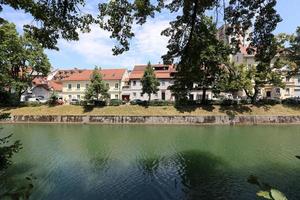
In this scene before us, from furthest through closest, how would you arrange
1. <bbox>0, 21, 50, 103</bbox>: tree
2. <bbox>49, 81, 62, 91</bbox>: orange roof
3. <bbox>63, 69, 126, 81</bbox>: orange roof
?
<bbox>49, 81, 62, 91</bbox>: orange roof, <bbox>63, 69, 126, 81</bbox>: orange roof, <bbox>0, 21, 50, 103</bbox>: tree

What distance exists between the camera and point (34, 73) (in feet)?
184

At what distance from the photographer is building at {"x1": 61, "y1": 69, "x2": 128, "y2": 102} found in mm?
67875

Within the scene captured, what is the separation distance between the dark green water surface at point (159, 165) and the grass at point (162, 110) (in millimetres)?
12012

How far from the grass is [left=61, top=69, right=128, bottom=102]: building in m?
17.8

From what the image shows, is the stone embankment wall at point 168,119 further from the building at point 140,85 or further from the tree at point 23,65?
the building at point 140,85

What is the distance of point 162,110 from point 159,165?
89.4ft

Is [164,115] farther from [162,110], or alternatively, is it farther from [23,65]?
[23,65]

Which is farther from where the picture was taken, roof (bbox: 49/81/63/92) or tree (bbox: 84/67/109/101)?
roof (bbox: 49/81/63/92)

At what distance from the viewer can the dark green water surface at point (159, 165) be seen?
14305 millimetres

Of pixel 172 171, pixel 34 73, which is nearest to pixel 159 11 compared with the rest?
pixel 172 171

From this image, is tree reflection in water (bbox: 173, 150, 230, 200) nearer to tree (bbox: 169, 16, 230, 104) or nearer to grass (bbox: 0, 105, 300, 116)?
tree (bbox: 169, 16, 230, 104)

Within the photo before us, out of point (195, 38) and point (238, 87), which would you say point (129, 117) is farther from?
point (195, 38)

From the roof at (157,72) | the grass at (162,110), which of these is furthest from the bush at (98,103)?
the roof at (157,72)

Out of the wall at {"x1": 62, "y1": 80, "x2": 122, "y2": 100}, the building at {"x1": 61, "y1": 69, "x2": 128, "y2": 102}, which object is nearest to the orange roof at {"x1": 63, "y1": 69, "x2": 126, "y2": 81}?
the building at {"x1": 61, "y1": 69, "x2": 128, "y2": 102}
